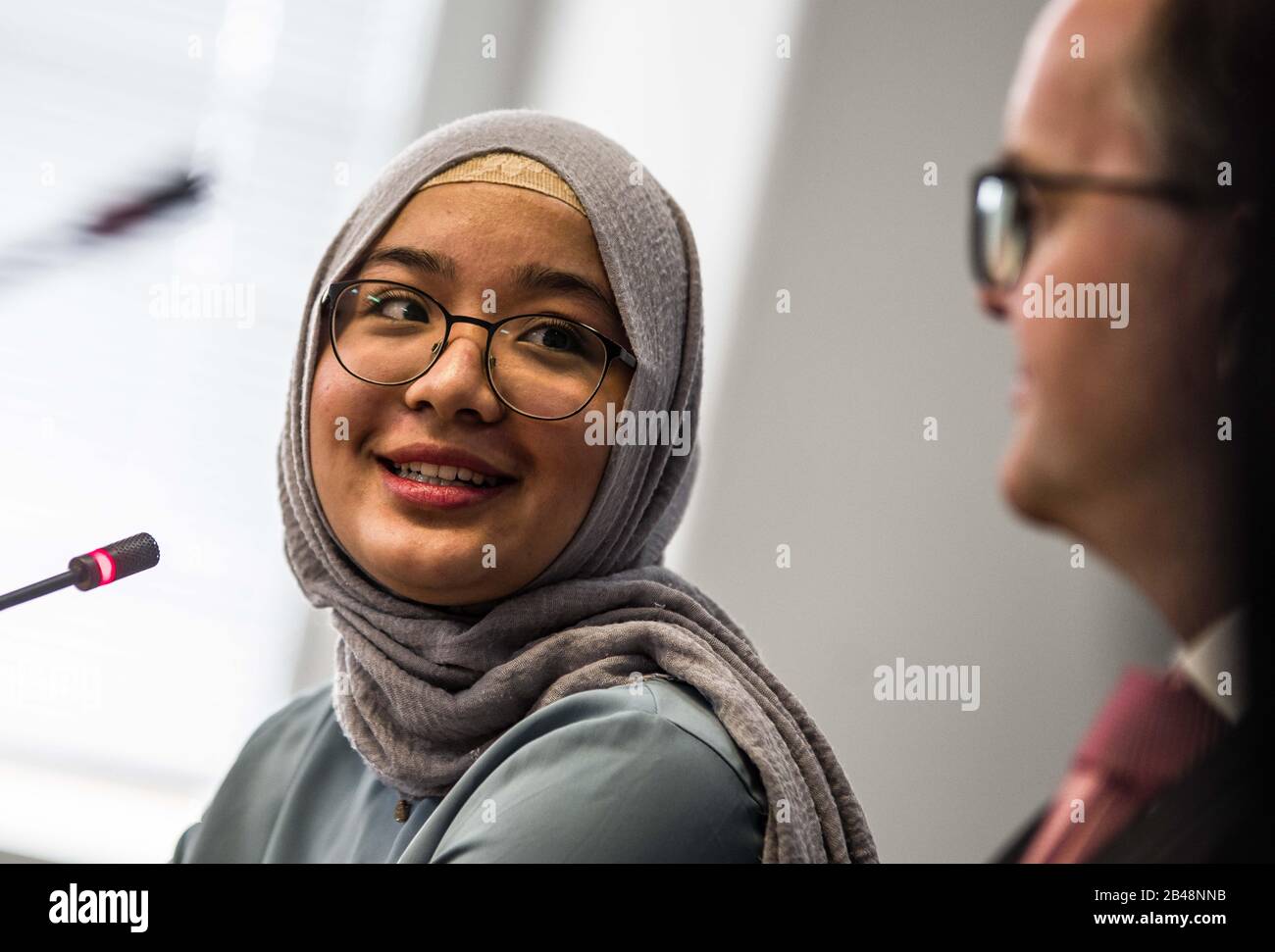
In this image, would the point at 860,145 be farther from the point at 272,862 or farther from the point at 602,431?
the point at 272,862

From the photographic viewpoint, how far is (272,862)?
109 centimetres

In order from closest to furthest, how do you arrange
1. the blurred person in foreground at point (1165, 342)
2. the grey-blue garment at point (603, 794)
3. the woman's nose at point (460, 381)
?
the blurred person in foreground at point (1165, 342)
the grey-blue garment at point (603, 794)
the woman's nose at point (460, 381)

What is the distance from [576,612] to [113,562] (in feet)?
1.15

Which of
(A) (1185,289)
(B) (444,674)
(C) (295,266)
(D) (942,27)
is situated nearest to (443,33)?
(C) (295,266)

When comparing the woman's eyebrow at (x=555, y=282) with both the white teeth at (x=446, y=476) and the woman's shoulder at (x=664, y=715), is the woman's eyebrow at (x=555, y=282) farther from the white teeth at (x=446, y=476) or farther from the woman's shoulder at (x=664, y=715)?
the woman's shoulder at (x=664, y=715)

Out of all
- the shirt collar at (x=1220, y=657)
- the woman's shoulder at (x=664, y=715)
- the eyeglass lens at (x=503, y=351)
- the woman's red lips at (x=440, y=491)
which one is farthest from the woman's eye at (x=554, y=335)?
the shirt collar at (x=1220, y=657)

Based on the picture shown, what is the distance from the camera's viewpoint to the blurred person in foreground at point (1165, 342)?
2.52 ft

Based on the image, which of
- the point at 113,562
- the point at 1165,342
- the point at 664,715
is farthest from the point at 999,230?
the point at 113,562

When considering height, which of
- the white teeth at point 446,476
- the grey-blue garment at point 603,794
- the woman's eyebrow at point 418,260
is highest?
the woman's eyebrow at point 418,260

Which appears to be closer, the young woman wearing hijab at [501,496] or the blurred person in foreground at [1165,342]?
the blurred person in foreground at [1165,342]

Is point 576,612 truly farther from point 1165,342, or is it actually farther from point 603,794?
point 1165,342

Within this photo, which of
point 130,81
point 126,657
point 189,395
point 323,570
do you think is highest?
point 130,81

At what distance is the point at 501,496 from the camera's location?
1006 mm

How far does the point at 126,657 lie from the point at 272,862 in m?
0.75
